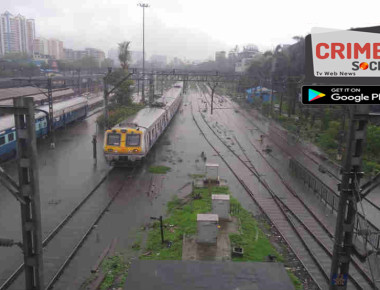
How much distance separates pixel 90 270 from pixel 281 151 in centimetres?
1806

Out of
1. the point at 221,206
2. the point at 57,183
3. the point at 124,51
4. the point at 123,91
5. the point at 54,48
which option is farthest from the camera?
the point at 54,48

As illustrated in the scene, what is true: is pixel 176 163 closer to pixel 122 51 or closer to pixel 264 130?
pixel 264 130

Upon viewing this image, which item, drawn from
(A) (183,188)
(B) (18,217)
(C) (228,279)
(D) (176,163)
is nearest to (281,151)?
(D) (176,163)

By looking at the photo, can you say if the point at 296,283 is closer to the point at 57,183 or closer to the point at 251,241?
the point at 251,241

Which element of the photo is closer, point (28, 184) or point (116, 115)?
point (28, 184)

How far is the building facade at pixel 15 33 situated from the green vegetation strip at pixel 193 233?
6219 inches

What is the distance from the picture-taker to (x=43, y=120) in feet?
85.4

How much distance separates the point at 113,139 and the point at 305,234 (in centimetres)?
1043

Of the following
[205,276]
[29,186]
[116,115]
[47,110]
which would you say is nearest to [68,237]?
[29,186]

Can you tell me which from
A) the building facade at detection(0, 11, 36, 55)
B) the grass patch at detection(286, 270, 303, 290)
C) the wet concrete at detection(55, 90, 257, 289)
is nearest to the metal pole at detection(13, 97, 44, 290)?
the wet concrete at detection(55, 90, 257, 289)

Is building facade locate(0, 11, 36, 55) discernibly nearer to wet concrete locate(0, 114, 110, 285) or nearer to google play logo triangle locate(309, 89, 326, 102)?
wet concrete locate(0, 114, 110, 285)

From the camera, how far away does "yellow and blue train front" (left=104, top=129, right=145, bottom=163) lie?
18577 mm

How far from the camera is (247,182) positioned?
18.1m

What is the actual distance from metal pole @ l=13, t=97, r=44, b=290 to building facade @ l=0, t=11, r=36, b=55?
537 ft
